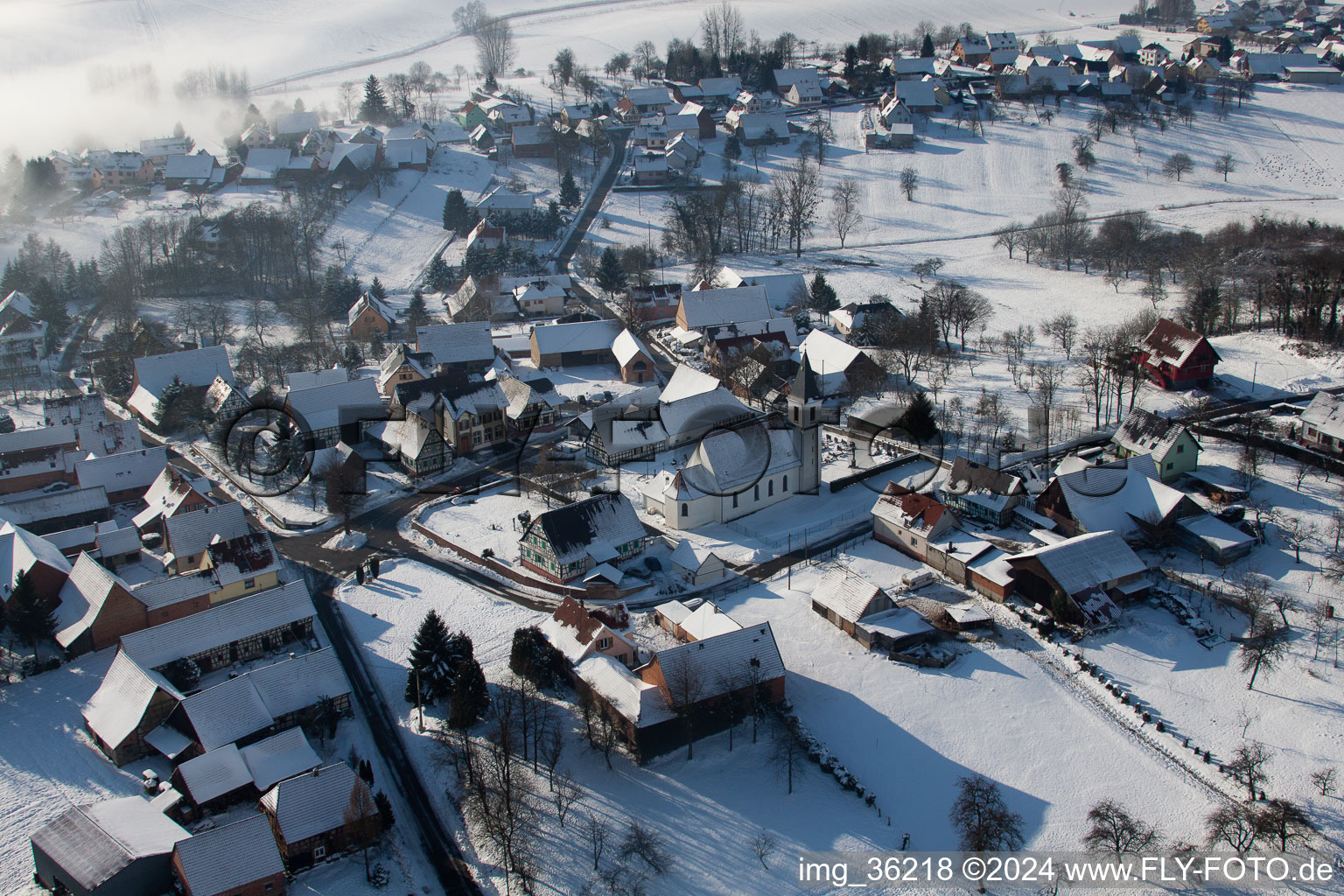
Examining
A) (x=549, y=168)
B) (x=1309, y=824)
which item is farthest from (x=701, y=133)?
(x=1309, y=824)

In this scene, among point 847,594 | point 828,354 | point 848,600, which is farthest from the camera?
point 828,354

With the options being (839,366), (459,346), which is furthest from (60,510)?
(839,366)

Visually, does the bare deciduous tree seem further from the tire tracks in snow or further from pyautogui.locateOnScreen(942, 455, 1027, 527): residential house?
the tire tracks in snow

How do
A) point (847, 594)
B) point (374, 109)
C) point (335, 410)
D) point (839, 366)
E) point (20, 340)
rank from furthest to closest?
point (374, 109) < point (20, 340) < point (839, 366) < point (335, 410) < point (847, 594)

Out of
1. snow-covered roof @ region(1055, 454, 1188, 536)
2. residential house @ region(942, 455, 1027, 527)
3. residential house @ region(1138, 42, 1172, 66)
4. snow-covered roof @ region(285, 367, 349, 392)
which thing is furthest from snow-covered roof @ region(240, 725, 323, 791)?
residential house @ region(1138, 42, 1172, 66)

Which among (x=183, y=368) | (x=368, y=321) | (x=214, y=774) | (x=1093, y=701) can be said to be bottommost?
(x=1093, y=701)

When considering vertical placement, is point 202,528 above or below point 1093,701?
above

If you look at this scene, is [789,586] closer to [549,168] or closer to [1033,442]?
[1033,442]

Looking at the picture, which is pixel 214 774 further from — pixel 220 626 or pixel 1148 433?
pixel 1148 433

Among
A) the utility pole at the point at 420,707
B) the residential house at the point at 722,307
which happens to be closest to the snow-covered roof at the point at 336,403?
the residential house at the point at 722,307
